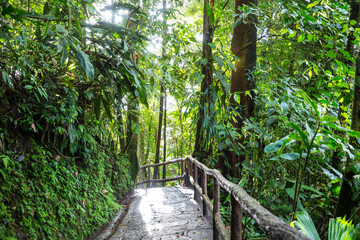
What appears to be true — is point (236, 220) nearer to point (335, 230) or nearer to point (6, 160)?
point (335, 230)

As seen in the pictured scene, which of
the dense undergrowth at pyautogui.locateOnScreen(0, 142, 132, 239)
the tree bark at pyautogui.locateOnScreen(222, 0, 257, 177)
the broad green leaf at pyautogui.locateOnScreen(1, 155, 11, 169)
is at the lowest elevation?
the dense undergrowth at pyautogui.locateOnScreen(0, 142, 132, 239)

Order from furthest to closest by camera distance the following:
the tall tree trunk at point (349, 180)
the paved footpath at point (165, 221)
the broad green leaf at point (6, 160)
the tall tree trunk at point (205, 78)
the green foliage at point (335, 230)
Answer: the tall tree trunk at point (205, 78)
the paved footpath at point (165, 221)
the broad green leaf at point (6, 160)
the tall tree trunk at point (349, 180)
the green foliage at point (335, 230)

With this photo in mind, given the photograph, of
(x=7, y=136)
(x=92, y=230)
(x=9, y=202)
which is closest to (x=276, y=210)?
(x=92, y=230)

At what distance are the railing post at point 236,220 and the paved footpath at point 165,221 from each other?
1.35 meters

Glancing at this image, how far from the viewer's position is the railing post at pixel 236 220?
212cm

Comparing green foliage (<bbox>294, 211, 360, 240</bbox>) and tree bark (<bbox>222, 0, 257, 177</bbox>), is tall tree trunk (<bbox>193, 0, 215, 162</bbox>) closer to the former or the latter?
tree bark (<bbox>222, 0, 257, 177</bbox>)

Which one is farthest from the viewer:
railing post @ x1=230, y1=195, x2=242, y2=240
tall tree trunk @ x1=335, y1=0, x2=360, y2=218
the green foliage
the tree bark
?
the tree bark

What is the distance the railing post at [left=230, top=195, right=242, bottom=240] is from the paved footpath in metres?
1.35

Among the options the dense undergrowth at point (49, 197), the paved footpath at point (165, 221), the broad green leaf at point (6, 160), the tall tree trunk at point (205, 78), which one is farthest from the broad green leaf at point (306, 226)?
the tall tree trunk at point (205, 78)

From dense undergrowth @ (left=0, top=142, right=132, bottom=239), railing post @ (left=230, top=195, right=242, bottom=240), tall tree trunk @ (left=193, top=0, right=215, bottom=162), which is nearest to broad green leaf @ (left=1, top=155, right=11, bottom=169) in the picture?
dense undergrowth @ (left=0, top=142, right=132, bottom=239)

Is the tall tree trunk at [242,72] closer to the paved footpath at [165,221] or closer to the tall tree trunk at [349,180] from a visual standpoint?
the paved footpath at [165,221]

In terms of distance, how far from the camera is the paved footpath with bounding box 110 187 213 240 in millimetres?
3590

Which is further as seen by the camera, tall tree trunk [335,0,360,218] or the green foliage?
tall tree trunk [335,0,360,218]

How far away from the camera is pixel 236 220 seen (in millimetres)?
2127
